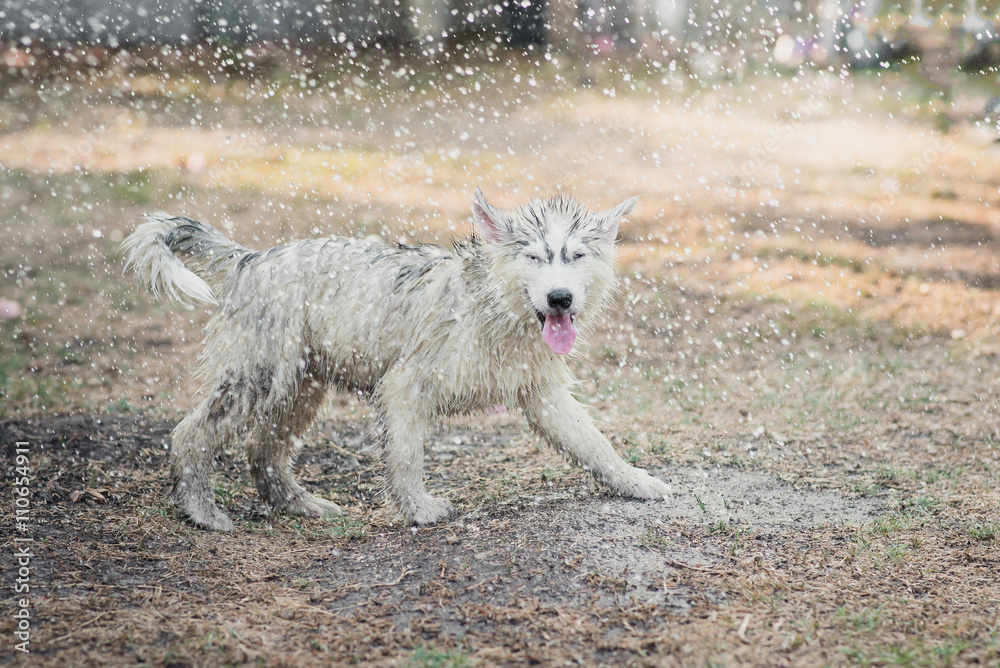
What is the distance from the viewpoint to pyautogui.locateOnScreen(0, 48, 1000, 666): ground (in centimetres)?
381

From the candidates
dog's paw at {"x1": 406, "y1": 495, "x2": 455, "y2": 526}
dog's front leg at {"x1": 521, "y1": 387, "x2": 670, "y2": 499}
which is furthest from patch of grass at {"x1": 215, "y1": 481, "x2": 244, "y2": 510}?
dog's front leg at {"x1": 521, "y1": 387, "x2": 670, "y2": 499}

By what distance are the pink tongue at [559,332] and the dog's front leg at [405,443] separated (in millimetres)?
872

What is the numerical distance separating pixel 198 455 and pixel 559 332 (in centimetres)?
244

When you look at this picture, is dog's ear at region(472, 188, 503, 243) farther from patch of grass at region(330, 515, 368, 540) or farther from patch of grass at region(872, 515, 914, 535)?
patch of grass at region(872, 515, 914, 535)

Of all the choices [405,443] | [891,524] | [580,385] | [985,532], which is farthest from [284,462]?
[985,532]

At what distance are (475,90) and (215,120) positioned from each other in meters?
6.04

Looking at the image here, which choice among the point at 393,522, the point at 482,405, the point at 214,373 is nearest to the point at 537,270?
the point at 482,405

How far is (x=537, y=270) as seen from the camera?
4.76 metres

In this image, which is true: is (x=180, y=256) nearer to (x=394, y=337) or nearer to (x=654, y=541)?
(x=394, y=337)

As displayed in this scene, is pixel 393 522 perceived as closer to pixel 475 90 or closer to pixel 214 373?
pixel 214 373

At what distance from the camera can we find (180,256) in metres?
5.72

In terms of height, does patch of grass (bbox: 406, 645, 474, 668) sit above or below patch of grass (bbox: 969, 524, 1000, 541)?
below

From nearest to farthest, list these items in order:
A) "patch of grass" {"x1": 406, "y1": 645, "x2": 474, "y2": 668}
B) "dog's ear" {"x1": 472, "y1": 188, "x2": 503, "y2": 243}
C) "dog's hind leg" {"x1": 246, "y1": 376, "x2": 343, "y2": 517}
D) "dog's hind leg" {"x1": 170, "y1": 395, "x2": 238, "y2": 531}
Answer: "patch of grass" {"x1": 406, "y1": 645, "x2": 474, "y2": 668} < "dog's ear" {"x1": 472, "y1": 188, "x2": 503, "y2": 243} < "dog's hind leg" {"x1": 170, "y1": 395, "x2": 238, "y2": 531} < "dog's hind leg" {"x1": 246, "y1": 376, "x2": 343, "y2": 517}

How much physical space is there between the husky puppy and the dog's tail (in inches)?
0.5
